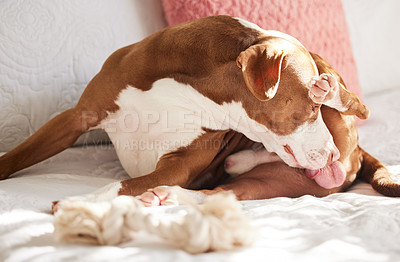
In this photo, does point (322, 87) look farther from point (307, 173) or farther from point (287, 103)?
point (307, 173)

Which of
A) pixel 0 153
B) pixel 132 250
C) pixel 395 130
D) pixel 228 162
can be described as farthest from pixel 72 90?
pixel 395 130

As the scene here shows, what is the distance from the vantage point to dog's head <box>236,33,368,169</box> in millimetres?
1249

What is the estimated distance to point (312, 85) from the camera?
4.43 ft

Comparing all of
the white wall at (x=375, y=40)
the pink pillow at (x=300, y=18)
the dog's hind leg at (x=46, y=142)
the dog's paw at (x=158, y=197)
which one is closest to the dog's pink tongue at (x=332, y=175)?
the dog's paw at (x=158, y=197)

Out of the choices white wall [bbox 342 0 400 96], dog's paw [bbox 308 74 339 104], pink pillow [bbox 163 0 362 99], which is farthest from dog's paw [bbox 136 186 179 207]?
white wall [bbox 342 0 400 96]

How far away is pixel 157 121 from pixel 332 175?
63 centimetres

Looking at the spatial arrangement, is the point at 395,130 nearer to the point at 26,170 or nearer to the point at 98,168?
the point at 98,168

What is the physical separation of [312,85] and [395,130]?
0.92 metres

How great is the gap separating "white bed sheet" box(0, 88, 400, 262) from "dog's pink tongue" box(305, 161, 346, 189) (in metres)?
0.09

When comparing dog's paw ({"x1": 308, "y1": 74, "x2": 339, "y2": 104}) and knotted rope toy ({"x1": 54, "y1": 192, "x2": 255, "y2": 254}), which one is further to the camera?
dog's paw ({"x1": 308, "y1": 74, "x2": 339, "y2": 104})

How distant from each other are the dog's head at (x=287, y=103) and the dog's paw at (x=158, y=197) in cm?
37

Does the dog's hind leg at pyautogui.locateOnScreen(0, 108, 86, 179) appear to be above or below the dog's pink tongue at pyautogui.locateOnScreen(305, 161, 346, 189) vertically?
above

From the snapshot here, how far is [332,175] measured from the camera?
4.95ft

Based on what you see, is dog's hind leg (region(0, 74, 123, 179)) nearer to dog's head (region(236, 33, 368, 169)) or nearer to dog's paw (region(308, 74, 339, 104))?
dog's head (region(236, 33, 368, 169))
